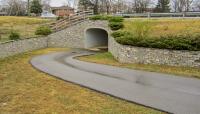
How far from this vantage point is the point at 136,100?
41.9ft

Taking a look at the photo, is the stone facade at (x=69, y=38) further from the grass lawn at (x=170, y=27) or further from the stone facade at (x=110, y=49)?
the grass lawn at (x=170, y=27)

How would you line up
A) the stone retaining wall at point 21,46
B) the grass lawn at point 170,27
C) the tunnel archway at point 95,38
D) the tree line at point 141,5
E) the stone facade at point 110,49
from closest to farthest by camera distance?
the stone facade at point 110,49
the grass lawn at point 170,27
the stone retaining wall at point 21,46
the tunnel archway at point 95,38
the tree line at point 141,5

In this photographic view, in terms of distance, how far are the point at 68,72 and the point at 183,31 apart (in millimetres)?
10075

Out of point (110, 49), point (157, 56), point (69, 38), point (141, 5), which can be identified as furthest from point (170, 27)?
point (141, 5)

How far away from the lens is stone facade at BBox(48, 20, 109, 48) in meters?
36.2

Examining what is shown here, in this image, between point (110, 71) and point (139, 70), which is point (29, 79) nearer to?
point (110, 71)

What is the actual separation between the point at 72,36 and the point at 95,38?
312 cm

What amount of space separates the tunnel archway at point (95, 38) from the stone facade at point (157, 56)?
1209 centimetres

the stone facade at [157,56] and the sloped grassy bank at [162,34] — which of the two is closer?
the stone facade at [157,56]

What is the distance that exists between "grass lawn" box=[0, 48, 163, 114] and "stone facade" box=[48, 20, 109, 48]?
17.5 metres

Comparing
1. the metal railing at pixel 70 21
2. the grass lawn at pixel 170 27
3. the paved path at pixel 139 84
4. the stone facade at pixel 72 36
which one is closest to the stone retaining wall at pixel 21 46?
the stone facade at pixel 72 36

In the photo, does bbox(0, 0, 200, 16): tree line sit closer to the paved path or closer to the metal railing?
the metal railing

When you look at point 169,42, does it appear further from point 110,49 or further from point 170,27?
point 110,49

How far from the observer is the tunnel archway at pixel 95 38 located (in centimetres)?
3677
